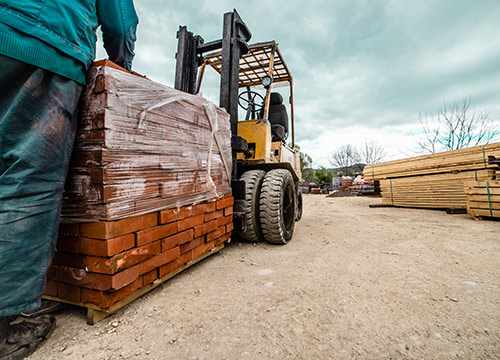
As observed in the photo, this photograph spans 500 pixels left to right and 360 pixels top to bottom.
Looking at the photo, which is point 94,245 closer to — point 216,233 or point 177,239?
point 177,239

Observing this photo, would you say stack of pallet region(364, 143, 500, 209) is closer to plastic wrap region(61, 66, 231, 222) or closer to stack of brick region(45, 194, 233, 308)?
plastic wrap region(61, 66, 231, 222)

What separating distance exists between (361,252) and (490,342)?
1521 mm

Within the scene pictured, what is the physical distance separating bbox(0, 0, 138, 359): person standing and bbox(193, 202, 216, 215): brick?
95 centimetres

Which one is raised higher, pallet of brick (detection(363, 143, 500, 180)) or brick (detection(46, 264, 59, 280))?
pallet of brick (detection(363, 143, 500, 180))

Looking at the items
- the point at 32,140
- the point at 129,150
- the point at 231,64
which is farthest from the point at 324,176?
the point at 32,140

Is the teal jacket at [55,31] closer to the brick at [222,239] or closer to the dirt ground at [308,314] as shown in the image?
the dirt ground at [308,314]

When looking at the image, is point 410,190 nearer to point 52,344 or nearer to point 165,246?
point 165,246

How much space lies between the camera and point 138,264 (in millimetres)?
1447

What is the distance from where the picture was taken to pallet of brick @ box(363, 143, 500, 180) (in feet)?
19.0

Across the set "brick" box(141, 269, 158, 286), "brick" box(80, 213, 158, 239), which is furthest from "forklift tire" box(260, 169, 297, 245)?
"brick" box(80, 213, 158, 239)

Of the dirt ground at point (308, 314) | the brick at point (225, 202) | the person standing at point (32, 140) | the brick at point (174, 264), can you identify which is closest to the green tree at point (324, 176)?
the dirt ground at point (308, 314)

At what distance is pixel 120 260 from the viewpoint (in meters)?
1.31

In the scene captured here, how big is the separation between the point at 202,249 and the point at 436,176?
7242 millimetres

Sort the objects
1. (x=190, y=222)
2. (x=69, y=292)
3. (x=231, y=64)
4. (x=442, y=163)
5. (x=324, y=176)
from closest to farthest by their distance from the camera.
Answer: (x=69, y=292) → (x=190, y=222) → (x=231, y=64) → (x=442, y=163) → (x=324, y=176)
